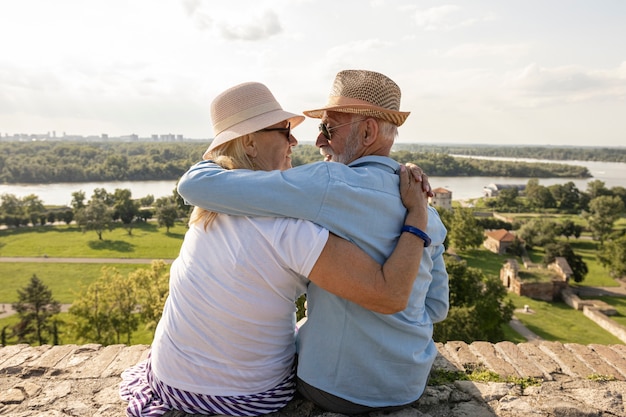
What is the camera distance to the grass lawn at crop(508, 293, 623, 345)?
63.1 feet

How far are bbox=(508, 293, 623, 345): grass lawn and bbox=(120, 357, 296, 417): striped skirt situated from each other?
63.5 feet

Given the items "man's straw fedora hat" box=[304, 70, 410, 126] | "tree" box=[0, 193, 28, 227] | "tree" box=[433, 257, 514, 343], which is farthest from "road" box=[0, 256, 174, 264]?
"man's straw fedora hat" box=[304, 70, 410, 126]

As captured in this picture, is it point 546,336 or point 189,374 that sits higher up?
point 189,374

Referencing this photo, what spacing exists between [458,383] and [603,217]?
47.0m

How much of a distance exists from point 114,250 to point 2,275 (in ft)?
27.8

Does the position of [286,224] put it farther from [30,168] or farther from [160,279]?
[30,168]

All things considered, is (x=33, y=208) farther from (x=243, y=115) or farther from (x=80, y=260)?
(x=243, y=115)

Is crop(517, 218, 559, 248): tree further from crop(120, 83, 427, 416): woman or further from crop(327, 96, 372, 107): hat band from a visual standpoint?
crop(120, 83, 427, 416): woman

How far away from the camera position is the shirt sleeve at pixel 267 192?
5.22 feet

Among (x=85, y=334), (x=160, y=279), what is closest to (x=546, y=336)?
(x=160, y=279)

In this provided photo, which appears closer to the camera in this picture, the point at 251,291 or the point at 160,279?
the point at 251,291

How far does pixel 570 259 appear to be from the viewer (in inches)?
1119

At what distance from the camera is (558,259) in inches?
1095

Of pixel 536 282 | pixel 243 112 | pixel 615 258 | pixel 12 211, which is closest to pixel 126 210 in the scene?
pixel 12 211
